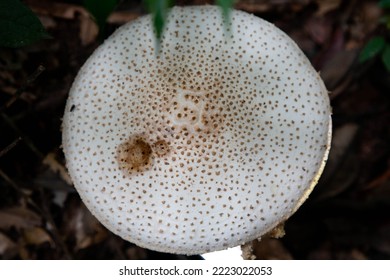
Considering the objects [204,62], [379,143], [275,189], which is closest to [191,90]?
[204,62]

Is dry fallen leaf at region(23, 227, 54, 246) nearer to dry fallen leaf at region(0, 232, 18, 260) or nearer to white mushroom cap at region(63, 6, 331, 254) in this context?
dry fallen leaf at region(0, 232, 18, 260)

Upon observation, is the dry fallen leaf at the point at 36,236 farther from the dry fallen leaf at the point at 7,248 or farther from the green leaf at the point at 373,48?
the green leaf at the point at 373,48

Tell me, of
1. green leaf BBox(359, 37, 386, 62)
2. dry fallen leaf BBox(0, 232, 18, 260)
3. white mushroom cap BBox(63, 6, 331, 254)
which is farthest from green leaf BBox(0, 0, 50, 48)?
green leaf BBox(359, 37, 386, 62)

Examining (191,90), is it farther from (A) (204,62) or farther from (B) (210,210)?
(B) (210,210)

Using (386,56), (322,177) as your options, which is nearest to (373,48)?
(386,56)

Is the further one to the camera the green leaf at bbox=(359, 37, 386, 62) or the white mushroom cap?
the green leaf at bbox=(359, 37, 386, 62)

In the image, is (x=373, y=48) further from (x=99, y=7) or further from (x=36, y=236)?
(x=36, y=236)

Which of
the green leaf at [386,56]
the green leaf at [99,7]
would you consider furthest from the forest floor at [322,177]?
the green leaf at [99,7]
